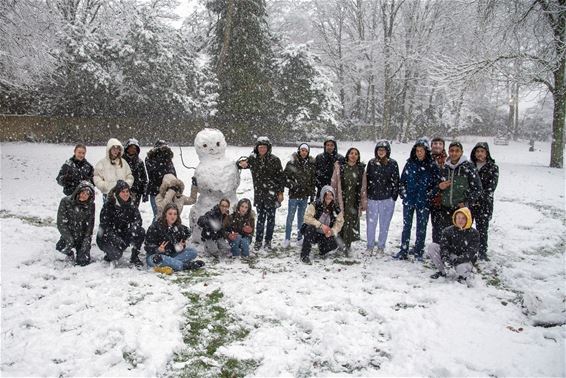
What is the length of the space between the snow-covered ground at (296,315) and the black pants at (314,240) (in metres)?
0.26

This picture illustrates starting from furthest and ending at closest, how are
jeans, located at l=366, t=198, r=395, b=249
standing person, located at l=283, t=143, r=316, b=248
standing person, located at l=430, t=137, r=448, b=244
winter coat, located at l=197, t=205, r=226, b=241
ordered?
standing person, located at l=283, t=143, r=316, b=248
jeans, located at l=366, t=198, r=395, b=249
winter coat, located at l=197, t=205, r=226, b=241
standing person, located at l=430, t=137, r=448, b=244

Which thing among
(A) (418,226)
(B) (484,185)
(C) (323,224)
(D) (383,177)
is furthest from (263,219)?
(B) (484,185)

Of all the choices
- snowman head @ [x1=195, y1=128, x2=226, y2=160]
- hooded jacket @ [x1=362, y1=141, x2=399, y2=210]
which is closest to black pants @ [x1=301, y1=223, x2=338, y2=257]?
hooded jacket @ [x1=362, y1=141, x2=399, y2=210]

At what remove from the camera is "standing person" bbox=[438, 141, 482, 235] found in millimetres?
5602

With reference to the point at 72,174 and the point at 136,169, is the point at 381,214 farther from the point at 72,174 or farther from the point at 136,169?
the point at 72,174

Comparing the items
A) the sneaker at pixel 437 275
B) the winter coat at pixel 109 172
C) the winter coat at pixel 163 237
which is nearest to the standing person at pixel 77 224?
the winter coat at pixel 109 172

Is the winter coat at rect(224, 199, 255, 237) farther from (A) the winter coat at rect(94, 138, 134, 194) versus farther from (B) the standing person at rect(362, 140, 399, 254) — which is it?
(B) the standing person at rect(362, 140, 399, 254)

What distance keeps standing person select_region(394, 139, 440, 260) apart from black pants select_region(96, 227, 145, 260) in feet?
12.9

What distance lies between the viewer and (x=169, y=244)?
5.67 m

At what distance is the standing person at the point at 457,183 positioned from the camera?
560 cm

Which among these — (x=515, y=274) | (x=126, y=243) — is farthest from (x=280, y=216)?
(x=515, y=274)

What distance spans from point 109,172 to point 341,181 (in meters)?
3.66

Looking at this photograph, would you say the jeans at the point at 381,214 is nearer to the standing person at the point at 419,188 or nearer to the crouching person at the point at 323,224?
the standing person at the point at 419,188

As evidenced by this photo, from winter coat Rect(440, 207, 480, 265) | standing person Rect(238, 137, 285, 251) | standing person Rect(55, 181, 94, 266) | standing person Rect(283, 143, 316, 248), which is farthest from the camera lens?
standing person Rect(283, 143, 316, 248)
